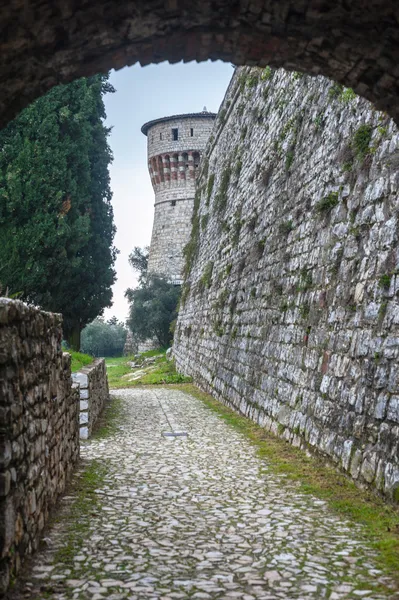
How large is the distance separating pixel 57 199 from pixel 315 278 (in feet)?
38.5

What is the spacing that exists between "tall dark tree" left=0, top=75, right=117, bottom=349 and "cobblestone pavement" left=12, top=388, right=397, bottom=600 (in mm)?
11226

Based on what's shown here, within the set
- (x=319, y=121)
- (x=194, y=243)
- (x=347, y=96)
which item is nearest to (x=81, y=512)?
(x=347, y=96)

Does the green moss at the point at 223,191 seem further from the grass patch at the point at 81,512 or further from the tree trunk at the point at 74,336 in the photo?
the grass patch at the point at 81,512

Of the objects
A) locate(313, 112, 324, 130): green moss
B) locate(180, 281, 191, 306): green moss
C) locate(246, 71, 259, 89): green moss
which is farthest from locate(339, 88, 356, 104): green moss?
locate(180, 281, 191, 306): green moss

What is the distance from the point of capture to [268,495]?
514cm

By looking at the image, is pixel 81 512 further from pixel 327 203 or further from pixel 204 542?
pixel 327 203

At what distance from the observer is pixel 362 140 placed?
20.6 ft

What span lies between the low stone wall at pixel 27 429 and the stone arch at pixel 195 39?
1322 mm

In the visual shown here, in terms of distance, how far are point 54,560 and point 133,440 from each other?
4.42 metres

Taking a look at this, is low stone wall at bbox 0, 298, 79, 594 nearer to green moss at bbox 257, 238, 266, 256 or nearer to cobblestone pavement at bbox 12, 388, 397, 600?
cobblestone pavement at bbox 12, 388, 397, 600

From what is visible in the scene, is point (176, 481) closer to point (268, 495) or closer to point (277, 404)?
point (268, 495)

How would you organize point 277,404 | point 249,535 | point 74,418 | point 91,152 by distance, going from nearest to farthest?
point 249,535 < point 74,418 < point 277,404 < point 91,152

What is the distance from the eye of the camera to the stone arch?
2990mm

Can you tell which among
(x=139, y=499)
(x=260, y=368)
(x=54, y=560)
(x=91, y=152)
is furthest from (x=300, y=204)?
(x=91, y=152)
